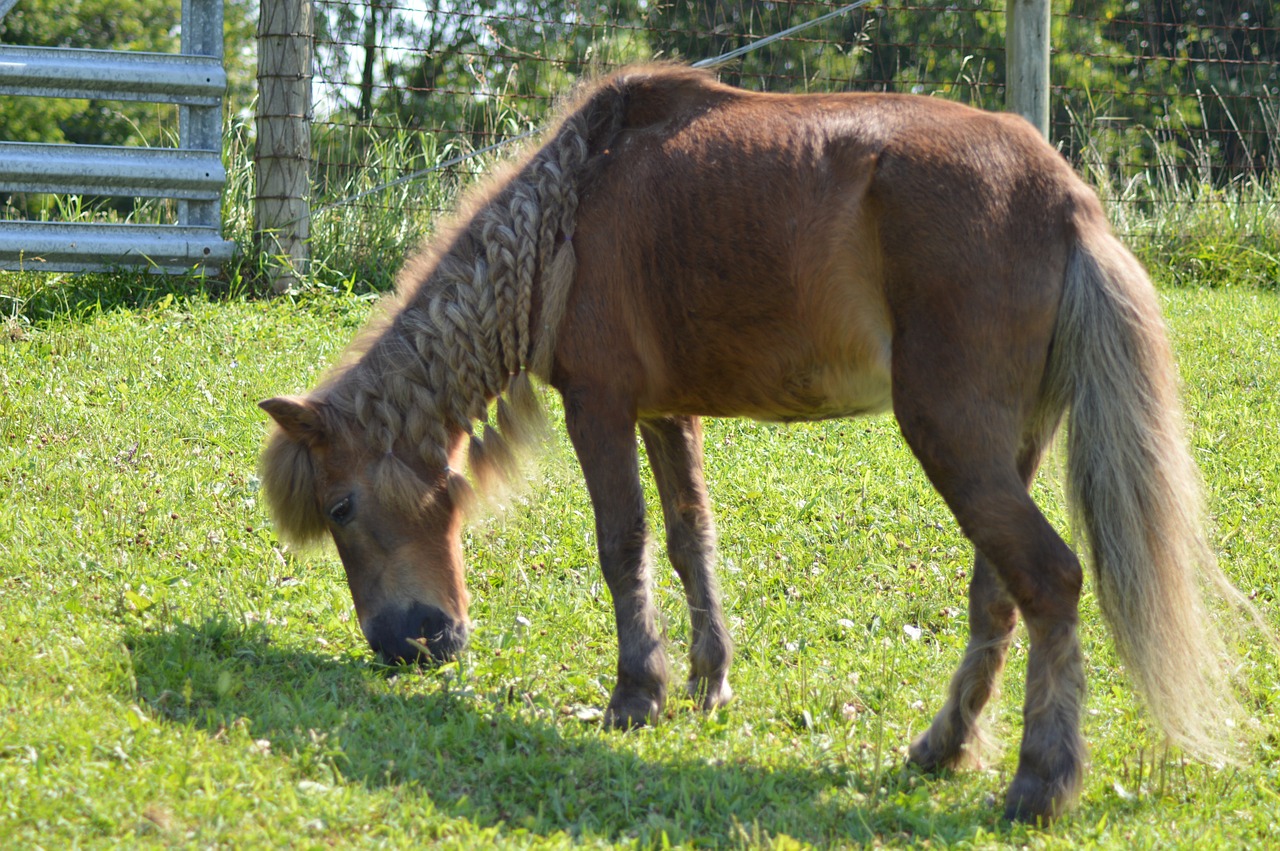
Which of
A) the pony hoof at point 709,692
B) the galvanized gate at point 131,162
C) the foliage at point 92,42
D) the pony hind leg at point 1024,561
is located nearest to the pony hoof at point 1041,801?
the pony hind leg at point 1024,561

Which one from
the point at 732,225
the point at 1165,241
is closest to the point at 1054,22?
the point at 1165,241

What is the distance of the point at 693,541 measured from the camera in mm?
4504

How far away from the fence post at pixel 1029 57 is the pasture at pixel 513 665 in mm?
2172

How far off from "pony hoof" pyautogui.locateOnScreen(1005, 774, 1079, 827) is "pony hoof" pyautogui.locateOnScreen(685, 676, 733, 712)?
112 centimetres

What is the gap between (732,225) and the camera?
386cm

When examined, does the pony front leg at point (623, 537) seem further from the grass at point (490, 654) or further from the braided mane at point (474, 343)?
the braided mane at point (474, 343)

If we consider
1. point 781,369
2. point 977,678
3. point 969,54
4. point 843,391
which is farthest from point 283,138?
point 969,54

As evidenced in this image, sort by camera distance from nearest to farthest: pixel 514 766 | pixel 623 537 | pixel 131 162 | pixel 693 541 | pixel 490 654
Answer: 1. pixel 514 766
2. pixel 623 537
3. pixel 490 654
4. pixel 693 541
5. pixel 131 162

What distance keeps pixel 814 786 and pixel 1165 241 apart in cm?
816

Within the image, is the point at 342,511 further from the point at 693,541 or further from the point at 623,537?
the point at 693,541

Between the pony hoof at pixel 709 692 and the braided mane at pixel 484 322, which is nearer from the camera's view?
the braided mane at pixel 484 322

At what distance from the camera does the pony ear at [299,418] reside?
4.13m

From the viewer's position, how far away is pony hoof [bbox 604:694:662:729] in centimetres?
395

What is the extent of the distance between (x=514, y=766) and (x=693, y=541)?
124 centimetres
